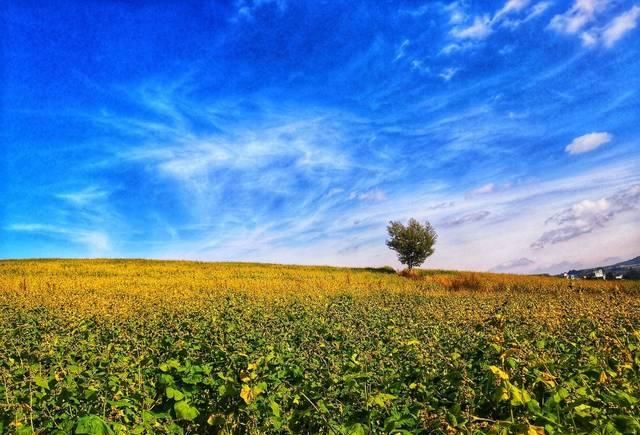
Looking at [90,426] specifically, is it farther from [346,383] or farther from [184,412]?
[346,383]

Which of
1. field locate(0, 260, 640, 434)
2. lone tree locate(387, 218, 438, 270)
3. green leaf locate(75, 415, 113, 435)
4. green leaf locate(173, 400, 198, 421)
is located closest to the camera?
green leaf locate(75, 415, 113, 435)

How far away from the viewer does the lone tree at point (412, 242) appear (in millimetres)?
62906

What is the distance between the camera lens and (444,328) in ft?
30.1

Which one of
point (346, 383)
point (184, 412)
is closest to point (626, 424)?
point (346, 383)

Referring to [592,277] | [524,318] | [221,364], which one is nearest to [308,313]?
[524,318]

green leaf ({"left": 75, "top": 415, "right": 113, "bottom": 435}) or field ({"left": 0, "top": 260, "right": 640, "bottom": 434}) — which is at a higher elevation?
green leaf ({"left": 75, "top": 415, "right": 113, "bottom": 435})

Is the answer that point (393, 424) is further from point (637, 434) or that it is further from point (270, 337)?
point (270, 337)

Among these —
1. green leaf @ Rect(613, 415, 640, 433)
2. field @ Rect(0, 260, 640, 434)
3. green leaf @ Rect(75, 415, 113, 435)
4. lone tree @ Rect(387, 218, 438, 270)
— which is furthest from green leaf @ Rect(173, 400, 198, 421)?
lone tree @ Rect(387, 218, 438, 270)

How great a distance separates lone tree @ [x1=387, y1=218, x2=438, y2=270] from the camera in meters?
62.9

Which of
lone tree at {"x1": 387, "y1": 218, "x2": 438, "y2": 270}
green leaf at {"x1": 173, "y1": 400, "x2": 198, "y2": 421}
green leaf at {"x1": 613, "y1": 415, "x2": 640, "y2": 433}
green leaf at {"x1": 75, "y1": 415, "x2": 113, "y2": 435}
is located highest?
lone tree at {"x1": 387, "y1": 218, "x2": 438, "y2": 270}

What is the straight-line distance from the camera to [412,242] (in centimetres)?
6278

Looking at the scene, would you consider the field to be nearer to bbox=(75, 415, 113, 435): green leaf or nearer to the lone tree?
bbox=(75, 415, 113, 435): green leaf

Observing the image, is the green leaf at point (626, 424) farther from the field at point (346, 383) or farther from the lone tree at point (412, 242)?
the lone tree at point (412, 242)

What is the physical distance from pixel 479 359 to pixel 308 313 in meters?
7.51
